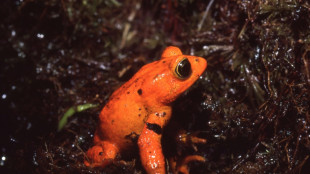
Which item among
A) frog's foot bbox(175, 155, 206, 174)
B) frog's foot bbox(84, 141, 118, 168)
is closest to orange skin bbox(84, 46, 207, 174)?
frog's foot bbox(84, 141, 118, 168)

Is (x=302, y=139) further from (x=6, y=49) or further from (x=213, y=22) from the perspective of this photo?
(x=6, y=49)

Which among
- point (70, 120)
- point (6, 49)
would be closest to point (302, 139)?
point (70, 120)

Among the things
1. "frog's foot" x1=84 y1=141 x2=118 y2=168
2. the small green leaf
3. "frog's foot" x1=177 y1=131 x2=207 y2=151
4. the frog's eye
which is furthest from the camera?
the small green leaf

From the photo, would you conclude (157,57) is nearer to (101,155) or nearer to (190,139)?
(190,139)

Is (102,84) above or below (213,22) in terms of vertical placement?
below

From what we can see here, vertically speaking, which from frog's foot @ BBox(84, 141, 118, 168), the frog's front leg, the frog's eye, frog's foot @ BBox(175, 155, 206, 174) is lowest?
frog's foot @ BBox(175, 155, 206, 174)

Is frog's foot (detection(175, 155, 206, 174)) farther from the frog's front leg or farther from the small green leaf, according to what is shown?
the small green leaf

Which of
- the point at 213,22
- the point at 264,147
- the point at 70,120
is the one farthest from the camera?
the point at 213,22

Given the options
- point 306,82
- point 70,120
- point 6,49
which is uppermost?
point 306,82
